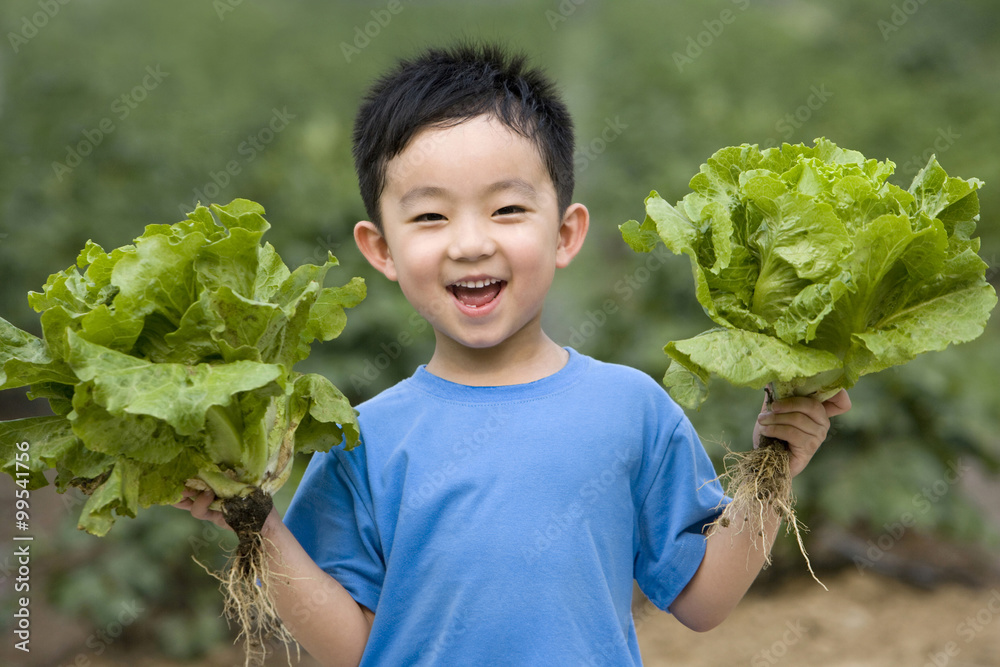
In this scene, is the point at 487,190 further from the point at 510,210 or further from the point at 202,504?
the point at 202,504

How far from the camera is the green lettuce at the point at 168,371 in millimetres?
1822

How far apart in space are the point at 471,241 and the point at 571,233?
1.41 feet

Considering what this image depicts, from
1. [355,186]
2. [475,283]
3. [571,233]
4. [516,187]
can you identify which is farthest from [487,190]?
[355,186]

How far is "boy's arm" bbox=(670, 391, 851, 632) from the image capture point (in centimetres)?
213

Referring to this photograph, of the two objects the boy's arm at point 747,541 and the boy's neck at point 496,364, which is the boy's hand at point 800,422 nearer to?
the boy's arm at point 747,541

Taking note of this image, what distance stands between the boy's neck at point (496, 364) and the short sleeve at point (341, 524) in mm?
313

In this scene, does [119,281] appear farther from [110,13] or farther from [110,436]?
[110,13]

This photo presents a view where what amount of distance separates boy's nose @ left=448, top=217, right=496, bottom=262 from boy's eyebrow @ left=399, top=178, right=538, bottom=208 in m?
0.08

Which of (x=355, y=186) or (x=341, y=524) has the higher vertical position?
(x=355, y=186)

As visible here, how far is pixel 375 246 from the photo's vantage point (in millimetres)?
2475

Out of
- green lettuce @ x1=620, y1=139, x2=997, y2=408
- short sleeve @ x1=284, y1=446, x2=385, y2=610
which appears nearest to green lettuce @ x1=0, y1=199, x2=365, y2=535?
short sleeve @ x1=284, y1=446, x2=385, y2=610

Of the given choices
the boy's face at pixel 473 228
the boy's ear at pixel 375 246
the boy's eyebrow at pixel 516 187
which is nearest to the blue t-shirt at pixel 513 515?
the boy's face at pixel 473 228

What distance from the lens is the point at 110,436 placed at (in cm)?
185

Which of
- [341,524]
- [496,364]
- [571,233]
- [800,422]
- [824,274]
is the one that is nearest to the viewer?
[824,274]
